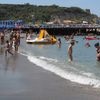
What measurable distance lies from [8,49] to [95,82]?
1162 cm

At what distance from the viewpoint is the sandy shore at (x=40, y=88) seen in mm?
9133

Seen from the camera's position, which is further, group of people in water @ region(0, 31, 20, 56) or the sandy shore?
group of people in water @ region(0, 31, 20, 56)

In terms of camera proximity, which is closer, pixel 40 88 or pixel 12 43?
pixel 40 88

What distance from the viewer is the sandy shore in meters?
9.13

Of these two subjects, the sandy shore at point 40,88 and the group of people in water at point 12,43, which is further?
the group of people in water at point 12,43

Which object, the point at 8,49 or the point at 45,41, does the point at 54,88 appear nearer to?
the point at 8,49

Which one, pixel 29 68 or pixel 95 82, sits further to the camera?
pixel 29 68

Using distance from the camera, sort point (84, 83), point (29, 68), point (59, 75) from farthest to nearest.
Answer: point (29, 68) → point (59, 75) → point (84, 83)

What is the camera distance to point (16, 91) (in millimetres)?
9742

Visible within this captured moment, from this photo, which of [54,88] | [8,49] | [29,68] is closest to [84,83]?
[54,88]

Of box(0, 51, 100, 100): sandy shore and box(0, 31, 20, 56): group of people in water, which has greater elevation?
box(0, 31, 20, 56): group of people in water

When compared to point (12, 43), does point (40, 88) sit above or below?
below

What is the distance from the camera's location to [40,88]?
10398 millimetres

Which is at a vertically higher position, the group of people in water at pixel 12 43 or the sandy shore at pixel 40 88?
the group of people in water at pixel 12 43
